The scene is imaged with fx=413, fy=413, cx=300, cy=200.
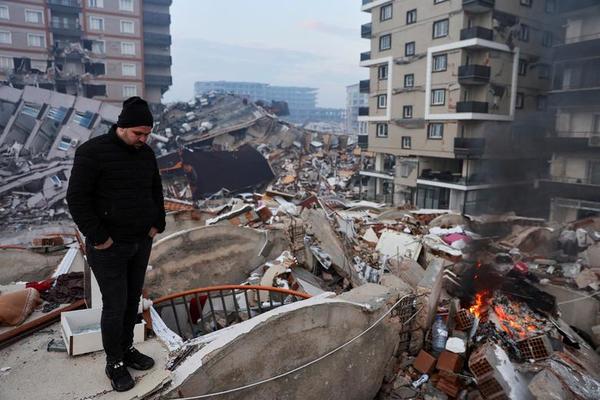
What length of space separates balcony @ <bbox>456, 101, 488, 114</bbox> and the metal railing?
20.3m

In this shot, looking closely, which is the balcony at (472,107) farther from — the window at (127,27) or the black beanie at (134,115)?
the window at (127,27)

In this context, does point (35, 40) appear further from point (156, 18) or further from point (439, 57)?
point (439, 57)

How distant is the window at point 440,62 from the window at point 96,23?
28178 millimetres

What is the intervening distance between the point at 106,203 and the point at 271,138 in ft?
106

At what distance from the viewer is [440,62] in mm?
23953

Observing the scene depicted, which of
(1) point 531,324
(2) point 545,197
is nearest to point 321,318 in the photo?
(1) point 531,324

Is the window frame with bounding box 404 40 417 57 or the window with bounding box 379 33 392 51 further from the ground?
the window with bounding box 379 33 392 51

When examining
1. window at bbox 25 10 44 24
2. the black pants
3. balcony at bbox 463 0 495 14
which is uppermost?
window at bbox 25 10 44 24

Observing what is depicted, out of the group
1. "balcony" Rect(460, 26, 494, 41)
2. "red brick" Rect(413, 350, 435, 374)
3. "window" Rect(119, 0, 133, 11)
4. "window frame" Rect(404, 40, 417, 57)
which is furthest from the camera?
"window" Rect(119, 0, 133, 11)

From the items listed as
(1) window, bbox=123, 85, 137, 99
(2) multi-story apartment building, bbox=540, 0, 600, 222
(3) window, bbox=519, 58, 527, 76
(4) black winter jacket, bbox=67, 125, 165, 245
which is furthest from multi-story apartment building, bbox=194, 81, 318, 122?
(4) black winter jacket, bbox=67, 125, 165, 245

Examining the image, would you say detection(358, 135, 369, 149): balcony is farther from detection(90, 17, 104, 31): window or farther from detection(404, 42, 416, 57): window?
detection(90, 17, 104, 31): window

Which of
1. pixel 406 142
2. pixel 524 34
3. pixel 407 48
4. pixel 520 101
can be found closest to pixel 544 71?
pixel 520 101

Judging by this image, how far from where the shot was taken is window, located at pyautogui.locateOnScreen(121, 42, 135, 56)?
36.6 metres

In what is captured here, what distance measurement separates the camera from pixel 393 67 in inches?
1057
